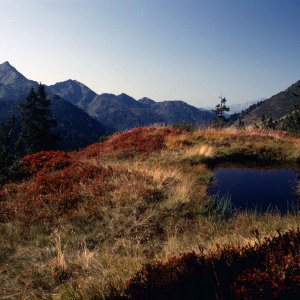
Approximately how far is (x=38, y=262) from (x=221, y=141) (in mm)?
13518

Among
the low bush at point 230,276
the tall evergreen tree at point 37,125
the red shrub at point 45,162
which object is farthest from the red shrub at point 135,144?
the tall evergreen tree at point 37,125

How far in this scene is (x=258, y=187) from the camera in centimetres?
1262

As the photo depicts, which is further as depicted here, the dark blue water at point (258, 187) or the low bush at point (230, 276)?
the dark blue water at point (258, 187)

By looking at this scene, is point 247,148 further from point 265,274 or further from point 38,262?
point 265,274

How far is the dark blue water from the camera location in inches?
424

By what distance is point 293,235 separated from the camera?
5.26 meters

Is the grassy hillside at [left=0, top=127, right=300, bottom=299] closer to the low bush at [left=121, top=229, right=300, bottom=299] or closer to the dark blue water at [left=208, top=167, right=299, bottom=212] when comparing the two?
the low bush at [left=121, top=229, right=300, bottom=299]

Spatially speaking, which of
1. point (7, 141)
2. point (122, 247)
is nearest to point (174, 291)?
point (122, 247)

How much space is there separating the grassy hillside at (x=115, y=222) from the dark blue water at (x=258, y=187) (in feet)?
2.33

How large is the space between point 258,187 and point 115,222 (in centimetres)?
585

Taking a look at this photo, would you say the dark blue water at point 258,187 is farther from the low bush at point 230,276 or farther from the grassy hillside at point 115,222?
the low bush at point 230,276

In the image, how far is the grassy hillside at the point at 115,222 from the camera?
19.7ft

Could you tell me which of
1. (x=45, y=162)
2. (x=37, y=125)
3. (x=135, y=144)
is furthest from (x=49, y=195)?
(x=37, y=125)

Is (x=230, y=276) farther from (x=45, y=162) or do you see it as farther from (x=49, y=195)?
(x=45, y=162)
